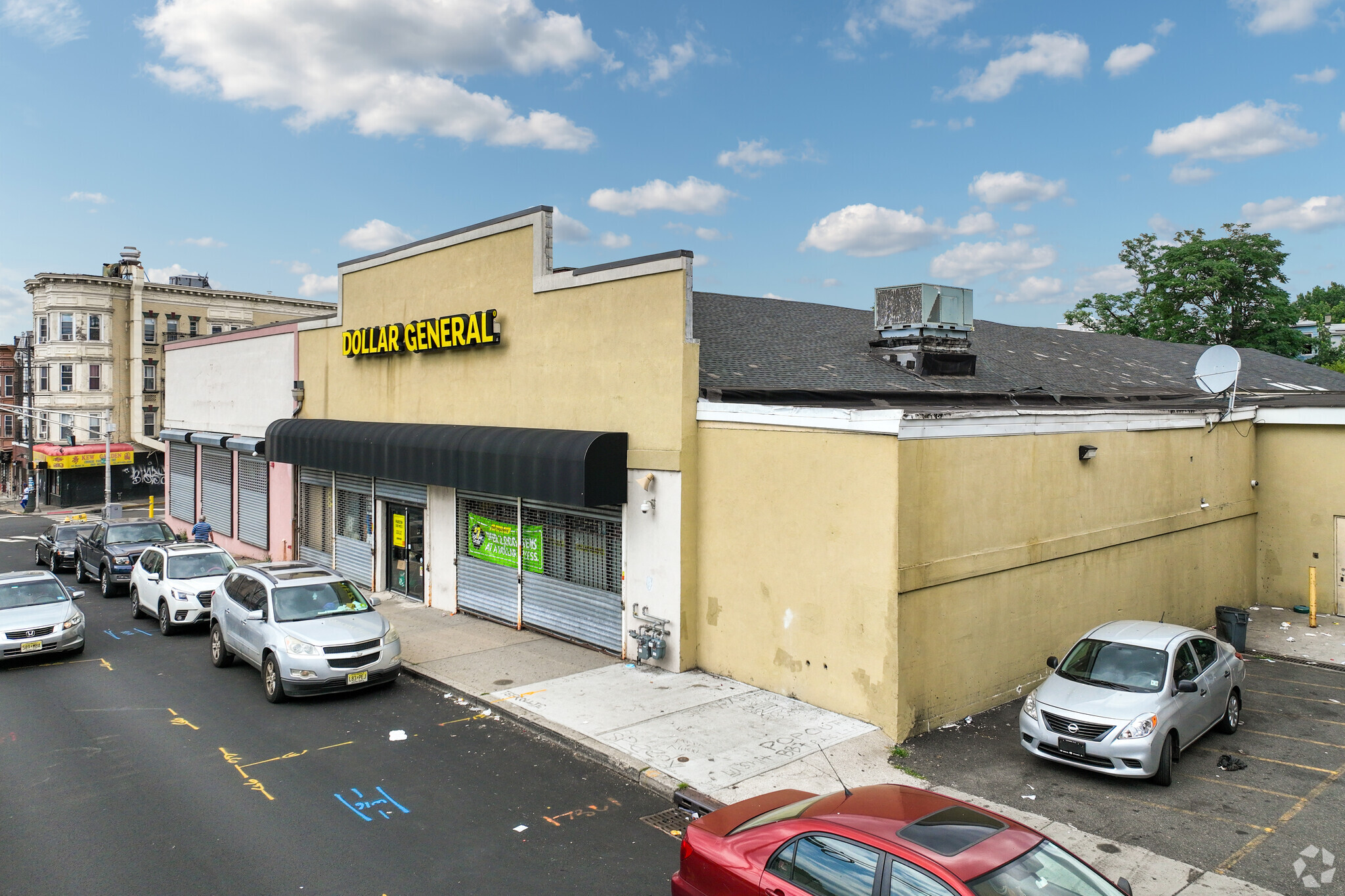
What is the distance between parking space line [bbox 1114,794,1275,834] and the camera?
8.41 metres

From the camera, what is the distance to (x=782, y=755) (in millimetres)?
10000

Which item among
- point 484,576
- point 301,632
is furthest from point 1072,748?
point 484,576

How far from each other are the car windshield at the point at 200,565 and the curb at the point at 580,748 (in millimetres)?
7563

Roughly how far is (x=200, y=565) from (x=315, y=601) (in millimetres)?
6246

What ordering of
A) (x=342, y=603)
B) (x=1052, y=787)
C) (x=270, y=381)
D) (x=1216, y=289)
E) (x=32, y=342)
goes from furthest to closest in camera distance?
(x=32, y=342) → (x=1216, y=289) → (x=270, y=381) → (x=342, y=603) → (x=1052, y=787)

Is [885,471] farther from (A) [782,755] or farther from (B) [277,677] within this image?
(B) [277,677]

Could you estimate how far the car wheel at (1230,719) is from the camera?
36.2 feet

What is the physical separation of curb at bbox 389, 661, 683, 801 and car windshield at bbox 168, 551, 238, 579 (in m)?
7.56

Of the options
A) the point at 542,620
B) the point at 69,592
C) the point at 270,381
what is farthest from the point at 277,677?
the point at 270,381

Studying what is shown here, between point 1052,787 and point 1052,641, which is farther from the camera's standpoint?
point 1052,641

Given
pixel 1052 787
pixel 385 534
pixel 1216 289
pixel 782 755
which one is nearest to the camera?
pixel 1052 787

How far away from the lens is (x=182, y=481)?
105 feet

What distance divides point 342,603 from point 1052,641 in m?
11.2

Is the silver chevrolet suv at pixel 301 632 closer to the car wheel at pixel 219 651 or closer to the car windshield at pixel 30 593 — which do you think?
the car wheel at pixel 219 651
